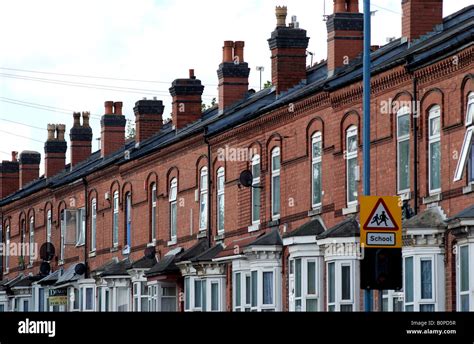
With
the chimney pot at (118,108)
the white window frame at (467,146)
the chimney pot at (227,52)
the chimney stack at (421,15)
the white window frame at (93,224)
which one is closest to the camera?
the white window frame at (467,146)

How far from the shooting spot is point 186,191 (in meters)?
58.8

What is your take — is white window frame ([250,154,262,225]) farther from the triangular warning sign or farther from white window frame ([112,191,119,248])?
the triangular warning sign

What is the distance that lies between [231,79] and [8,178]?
3451 centimetres

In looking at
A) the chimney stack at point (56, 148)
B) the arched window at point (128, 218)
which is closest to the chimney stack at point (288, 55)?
the arched window at point (128, 218)

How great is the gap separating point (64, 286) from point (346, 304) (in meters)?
30.6

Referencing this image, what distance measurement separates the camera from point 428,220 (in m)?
39.9

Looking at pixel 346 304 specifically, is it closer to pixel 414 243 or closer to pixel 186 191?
pixel 414 243

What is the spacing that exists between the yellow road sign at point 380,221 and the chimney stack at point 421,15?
50.6ft

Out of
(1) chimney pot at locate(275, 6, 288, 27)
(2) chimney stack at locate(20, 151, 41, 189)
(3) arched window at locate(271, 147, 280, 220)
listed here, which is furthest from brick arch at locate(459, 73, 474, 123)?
(2) chimney stack at locate(20, 151, 41, 189)

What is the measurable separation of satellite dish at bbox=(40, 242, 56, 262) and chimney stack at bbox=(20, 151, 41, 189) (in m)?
15.7

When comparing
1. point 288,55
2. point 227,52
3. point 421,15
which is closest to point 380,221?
point 421,15

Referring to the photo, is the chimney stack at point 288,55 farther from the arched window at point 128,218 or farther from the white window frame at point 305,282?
the arched window at point 128,218

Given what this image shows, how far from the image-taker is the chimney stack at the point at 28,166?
298ft

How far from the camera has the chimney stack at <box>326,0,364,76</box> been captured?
49.1m
